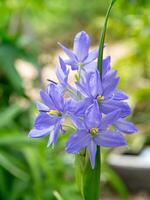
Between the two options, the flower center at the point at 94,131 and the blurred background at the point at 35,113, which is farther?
the blurred background at the point at 35,113

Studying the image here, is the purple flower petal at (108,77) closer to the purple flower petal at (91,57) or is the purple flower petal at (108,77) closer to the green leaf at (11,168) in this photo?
the purple flower petal at (91,57)

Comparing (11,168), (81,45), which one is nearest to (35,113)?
(11,168)

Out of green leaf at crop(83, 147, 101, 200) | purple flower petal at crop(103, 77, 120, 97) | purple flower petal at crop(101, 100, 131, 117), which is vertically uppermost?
purple flower petal at crop(103, 77, 120, 97)

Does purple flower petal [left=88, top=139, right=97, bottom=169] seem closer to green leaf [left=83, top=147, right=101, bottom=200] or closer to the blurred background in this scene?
green leaf [left=83, top=147, right=101, bottom=200]

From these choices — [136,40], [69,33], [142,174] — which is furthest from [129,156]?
[69,33]

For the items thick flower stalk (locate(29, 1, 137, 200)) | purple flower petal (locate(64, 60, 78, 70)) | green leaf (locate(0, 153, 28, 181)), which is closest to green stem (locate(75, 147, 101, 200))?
thick flower stalk (locate(29, 1, 137, 200))

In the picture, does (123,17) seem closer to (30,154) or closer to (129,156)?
(129,156)

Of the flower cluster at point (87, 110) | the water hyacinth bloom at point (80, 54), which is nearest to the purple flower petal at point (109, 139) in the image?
the flower cluster at point (87, 110)
